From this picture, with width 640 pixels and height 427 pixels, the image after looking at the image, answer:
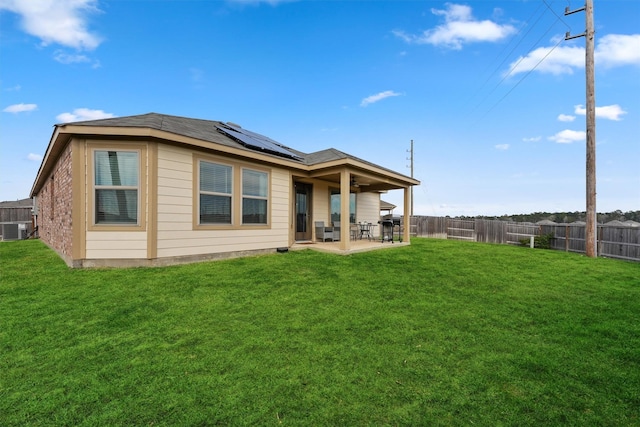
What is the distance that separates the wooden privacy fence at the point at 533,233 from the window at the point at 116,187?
1502 centimetres

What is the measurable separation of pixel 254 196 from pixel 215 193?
3.87 ft

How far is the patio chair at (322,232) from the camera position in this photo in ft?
33.3

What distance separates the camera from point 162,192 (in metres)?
5.89

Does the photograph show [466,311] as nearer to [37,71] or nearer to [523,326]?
[523,326]

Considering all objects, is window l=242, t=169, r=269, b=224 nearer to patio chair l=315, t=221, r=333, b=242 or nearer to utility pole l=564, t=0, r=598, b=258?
patio chair l=315, t=221, r=333, b=242

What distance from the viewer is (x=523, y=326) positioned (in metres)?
3.63

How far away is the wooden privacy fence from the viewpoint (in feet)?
30.1

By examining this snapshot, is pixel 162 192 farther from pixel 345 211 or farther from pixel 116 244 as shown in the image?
pixel 345 211

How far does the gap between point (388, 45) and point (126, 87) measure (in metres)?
11.1

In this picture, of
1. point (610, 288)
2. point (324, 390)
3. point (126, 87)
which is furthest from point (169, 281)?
point (126, 87)

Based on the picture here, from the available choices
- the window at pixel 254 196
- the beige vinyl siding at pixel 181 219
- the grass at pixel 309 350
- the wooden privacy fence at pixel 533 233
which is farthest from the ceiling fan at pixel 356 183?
the wooden privacy fence at pixel 533 233

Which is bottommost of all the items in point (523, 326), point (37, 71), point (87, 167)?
point (523, 326)

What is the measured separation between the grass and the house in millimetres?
804

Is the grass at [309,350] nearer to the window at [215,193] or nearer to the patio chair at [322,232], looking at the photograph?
the window at [215,193]
